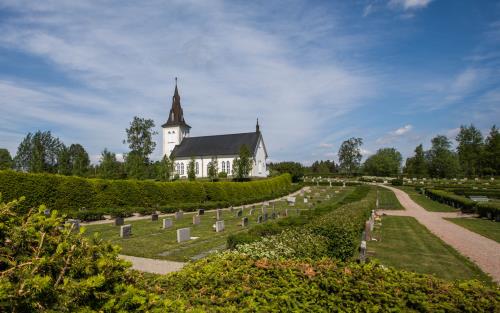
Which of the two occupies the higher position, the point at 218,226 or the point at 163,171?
the point at 163,171

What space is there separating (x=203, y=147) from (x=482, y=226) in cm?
5983

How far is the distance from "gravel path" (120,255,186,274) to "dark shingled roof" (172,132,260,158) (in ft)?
190

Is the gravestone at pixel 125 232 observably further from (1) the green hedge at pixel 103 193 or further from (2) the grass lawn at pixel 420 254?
(2) the grass lawn at pixel 420 254

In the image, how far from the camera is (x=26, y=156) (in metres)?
63.5

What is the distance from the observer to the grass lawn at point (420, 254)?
34.2 feet

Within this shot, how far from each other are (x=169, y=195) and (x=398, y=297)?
2674cm

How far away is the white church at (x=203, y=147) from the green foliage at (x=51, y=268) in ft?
213

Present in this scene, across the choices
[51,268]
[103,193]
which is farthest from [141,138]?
[51,268]

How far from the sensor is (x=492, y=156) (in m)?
72.2

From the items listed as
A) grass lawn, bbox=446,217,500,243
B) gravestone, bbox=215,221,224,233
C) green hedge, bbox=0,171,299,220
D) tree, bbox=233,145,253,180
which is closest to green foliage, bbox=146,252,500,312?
gravestone, bbox=215,221,224,233

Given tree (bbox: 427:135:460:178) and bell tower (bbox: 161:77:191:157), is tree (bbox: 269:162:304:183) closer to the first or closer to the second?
bell tower (bbox: 161:77:191:157)

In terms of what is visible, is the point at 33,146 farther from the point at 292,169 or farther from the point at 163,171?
the point at 292,169

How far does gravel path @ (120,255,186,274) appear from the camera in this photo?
993 centimetres

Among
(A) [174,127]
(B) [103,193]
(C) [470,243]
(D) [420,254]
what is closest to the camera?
(D) [420,254]
